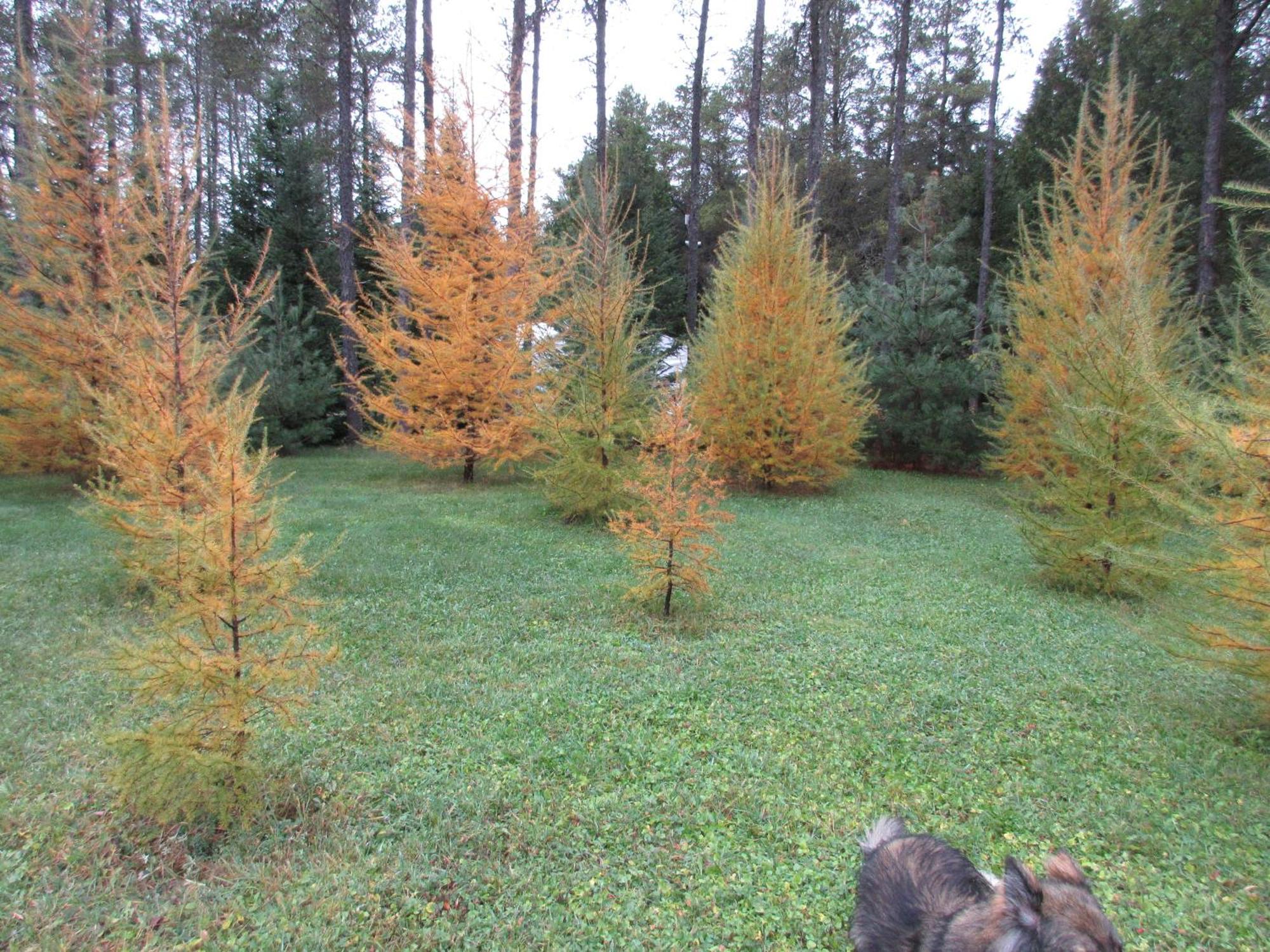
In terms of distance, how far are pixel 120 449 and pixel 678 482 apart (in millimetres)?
4337

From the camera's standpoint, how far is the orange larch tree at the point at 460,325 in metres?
11.7

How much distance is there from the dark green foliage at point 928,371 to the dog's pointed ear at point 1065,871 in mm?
14071

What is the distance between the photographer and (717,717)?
4.31 m

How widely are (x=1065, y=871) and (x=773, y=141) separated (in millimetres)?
13971

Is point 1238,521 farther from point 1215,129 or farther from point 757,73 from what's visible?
point 757,73

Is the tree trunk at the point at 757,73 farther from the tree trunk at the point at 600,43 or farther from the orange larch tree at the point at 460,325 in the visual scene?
the orange larch tree at the point at 460,325

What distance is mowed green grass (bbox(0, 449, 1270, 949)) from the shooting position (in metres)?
2.71

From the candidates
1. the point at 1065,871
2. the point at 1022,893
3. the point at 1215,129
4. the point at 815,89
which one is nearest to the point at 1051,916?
the point at 1022,893

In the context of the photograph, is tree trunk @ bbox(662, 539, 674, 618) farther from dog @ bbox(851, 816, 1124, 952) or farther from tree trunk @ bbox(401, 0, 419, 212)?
tree trunk @ bbox(401, 0, 419, 212)

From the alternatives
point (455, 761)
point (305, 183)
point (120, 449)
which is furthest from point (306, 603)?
point (305, 183)

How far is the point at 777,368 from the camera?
1254 centimetres

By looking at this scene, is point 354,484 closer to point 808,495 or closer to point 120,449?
point 120,449

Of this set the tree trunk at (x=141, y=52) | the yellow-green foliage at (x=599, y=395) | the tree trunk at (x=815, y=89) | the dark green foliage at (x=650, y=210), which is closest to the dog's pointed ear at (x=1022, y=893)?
the yellow-green foliage at (x=599, y=395)

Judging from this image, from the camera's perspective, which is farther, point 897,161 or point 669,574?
point 897,161
